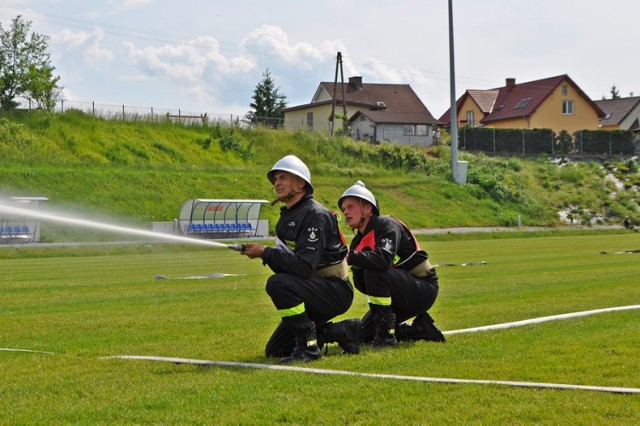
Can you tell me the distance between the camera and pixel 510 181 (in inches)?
2926

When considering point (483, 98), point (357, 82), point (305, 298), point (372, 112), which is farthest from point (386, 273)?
point (483, 98)

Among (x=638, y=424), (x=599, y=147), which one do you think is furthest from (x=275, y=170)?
(x=599, y=147)

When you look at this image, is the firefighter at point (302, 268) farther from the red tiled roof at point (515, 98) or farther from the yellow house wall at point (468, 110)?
the yellow house wall at point (468, 110)

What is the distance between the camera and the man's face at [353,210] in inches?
411

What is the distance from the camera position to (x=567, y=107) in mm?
107438

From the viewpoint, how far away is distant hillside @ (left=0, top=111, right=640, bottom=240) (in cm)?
5306

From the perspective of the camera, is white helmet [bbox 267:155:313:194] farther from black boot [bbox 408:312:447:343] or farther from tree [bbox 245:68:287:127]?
tree [bbox 245:68:287:127]

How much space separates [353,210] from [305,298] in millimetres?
1364

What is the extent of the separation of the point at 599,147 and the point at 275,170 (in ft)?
283

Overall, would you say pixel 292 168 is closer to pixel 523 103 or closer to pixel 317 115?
pixel 317 115

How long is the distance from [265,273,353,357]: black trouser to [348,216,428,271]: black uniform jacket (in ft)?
1.14

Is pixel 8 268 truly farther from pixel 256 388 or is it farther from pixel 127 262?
pixel 256 388

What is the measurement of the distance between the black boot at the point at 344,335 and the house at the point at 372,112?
71773 mm

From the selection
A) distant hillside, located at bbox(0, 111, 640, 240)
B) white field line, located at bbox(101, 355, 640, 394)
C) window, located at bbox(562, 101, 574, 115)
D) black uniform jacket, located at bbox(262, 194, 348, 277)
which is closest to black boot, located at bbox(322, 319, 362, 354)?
black uniform jacket, located at bbox(262, 194, 348, 277)
